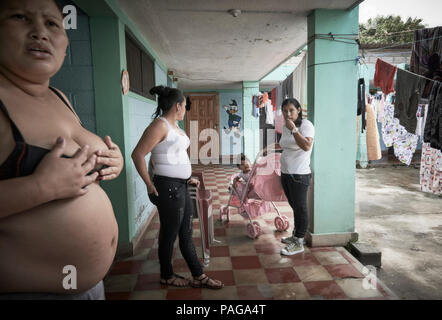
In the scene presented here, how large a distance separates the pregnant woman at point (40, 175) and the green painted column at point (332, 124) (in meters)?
2.49

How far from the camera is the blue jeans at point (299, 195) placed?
2.62 metres

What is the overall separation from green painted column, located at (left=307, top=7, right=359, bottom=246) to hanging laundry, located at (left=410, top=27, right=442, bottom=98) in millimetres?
528

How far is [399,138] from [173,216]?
213 inches

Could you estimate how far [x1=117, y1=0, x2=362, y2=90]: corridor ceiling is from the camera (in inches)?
107

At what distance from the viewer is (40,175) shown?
28.1 inches

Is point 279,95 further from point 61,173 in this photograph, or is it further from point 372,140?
point 61,173

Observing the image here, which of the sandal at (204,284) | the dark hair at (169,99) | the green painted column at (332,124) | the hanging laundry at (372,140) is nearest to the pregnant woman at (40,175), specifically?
the dark hair at (169,99)

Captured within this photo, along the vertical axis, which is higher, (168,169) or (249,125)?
(249,125)

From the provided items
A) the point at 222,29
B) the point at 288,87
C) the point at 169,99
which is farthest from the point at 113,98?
the point at 288,87

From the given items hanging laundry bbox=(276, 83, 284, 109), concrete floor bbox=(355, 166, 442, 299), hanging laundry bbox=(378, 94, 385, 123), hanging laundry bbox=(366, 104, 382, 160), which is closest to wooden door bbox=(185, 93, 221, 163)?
hanging laundry bbox=(276, 83, 284, 109)

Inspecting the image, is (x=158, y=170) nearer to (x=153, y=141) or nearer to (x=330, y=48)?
(x=153, y=141)

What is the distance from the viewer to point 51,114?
0.85 m

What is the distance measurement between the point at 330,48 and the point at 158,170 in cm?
221

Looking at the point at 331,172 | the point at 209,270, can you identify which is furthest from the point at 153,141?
the point at 331,172
